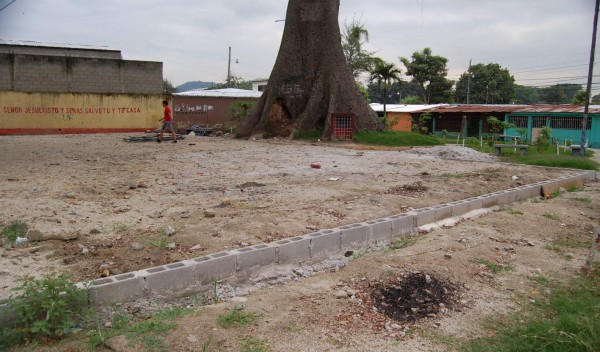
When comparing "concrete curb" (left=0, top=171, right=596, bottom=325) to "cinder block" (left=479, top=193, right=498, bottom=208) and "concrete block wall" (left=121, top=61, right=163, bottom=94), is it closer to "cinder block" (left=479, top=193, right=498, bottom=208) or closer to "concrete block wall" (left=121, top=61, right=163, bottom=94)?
"cinder block" (left=479, top=193, right=498, bottom=208)

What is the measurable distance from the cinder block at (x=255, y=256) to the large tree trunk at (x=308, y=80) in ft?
47.4

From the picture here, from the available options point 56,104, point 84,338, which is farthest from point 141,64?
point 84,338

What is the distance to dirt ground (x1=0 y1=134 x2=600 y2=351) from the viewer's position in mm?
3227

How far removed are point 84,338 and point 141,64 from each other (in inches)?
918

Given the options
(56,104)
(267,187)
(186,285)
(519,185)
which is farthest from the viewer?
(56,104)

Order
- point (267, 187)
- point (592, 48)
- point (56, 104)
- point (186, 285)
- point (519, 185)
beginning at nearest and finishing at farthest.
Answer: point (186, 285)
point (267, 187)
point (519, 185)
point (592, 48)
point (56, 104)

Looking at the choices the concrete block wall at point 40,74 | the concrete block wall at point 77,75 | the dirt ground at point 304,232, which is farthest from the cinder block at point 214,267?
the concrete block wall at point 40,74

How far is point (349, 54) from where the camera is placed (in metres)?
37.5

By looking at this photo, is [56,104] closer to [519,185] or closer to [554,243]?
[519,185]

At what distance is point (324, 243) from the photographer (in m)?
4.58

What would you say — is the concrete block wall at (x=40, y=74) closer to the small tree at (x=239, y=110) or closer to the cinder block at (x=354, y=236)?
the small tree at (x=239, y=110)

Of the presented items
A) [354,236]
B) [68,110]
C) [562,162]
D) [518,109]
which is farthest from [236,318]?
[518,109]

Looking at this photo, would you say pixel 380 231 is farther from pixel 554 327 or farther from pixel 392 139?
pixel 392 139

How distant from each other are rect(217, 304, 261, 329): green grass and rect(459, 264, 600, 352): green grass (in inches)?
55.3
